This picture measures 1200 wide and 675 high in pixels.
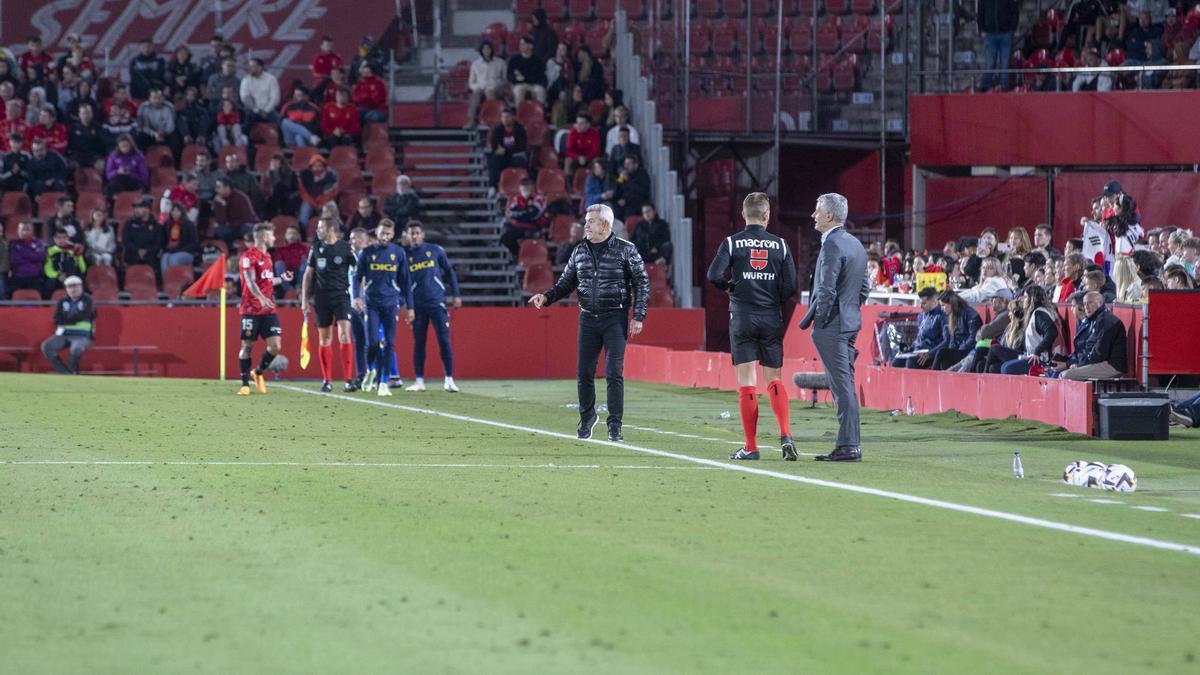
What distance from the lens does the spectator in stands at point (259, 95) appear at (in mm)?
33938

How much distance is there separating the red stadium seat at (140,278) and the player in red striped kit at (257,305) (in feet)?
30.8

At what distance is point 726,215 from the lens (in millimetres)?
34906

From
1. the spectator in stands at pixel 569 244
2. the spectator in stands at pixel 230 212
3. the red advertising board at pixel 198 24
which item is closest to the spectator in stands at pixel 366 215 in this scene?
the spectator in stands at pixel 230 212

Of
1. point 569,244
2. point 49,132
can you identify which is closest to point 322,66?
point 49,132

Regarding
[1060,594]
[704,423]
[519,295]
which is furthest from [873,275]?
[1060,594]

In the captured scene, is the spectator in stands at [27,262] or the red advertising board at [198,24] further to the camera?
the red advertising board at [198,24]

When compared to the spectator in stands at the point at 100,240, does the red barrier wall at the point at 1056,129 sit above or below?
above

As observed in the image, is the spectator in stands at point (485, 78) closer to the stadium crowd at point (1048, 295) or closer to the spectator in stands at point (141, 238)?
the spectator in stands at point (141, 238)

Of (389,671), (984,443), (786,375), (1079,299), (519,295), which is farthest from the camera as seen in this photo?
(519,295)

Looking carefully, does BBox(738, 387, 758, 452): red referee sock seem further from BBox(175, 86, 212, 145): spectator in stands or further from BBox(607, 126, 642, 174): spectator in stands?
BBox(175, 86, 212, 145): spectator in stands

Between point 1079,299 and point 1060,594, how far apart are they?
12.7m

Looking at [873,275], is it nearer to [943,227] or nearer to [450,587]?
[943,227]

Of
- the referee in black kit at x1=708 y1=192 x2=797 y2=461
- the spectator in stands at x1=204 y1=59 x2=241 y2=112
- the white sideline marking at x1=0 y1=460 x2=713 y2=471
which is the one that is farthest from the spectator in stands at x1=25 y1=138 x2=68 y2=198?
the referee in black kit at x1=708 y1=192 x2=797 y2=461

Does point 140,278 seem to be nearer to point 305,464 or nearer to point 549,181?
point 549,181
